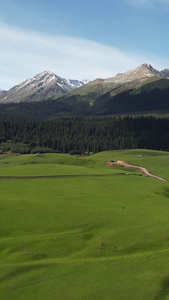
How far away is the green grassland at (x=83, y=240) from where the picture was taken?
152 ft

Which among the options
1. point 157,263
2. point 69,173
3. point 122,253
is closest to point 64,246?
point 122,253

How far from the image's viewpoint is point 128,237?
218ft

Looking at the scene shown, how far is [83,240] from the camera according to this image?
67.1 metres

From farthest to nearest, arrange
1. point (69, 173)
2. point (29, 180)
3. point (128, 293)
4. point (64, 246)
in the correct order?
point (69, 173) → point (29, 180) → point (64, 246) → point (128, 293)

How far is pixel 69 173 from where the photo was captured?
470ft

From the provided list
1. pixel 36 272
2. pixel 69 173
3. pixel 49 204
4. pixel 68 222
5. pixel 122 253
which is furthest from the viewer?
pixel 69 173

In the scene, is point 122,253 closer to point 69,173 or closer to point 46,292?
point 46,292

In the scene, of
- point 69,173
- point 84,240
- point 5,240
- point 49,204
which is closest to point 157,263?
point 84,240

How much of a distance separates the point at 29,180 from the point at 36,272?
76.1 meters

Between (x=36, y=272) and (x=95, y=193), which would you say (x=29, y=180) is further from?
(x=36, y=272)

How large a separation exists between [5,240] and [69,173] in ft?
257

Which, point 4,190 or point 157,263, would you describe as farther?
point 4,190

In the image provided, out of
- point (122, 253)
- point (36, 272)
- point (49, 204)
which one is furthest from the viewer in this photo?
point (49, 204)

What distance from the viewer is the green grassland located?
152 feet
